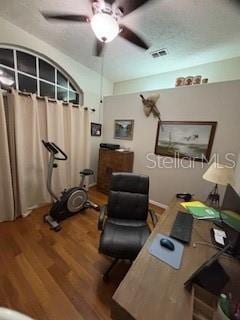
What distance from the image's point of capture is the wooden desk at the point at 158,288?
2.23 ft

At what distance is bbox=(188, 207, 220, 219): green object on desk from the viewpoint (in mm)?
1492

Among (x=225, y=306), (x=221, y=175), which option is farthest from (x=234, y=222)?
(x=221, y=175)

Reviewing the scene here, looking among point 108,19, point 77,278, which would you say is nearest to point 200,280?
point 77,278

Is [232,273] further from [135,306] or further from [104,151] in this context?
[104,151]

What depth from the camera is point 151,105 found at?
298cm

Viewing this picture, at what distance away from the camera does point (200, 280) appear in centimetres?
81

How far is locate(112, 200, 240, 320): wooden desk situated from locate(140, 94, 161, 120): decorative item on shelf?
2.41m

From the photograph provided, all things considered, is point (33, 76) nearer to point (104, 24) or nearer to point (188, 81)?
point (104, 24)

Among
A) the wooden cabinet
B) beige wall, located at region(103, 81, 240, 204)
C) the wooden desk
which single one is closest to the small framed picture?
beige wall, located at region(103, 81, 240, 204)

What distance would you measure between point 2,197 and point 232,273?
272cm

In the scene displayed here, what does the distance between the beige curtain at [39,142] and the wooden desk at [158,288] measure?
7.31 ft

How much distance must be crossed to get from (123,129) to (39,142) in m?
1.73

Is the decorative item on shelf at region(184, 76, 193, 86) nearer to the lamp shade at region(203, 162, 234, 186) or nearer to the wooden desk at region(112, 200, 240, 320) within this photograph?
the lamp shade at region(203, 162, 234, 186)

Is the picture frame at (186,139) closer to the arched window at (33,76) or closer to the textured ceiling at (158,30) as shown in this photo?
the textured ceiling at (158,30)
